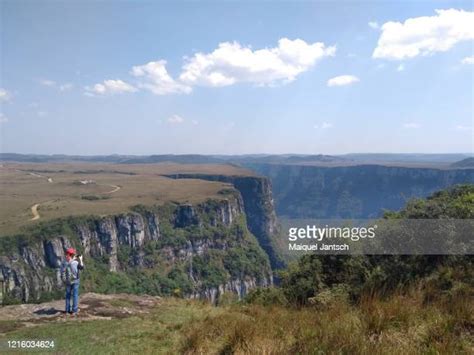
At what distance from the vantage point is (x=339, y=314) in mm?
7012

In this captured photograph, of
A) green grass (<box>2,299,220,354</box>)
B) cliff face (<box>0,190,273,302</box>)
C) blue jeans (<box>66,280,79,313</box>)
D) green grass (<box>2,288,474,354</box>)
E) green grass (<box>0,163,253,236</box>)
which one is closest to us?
green grass (<box>2,288,474,354</box>)

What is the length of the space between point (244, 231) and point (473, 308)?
183493mm

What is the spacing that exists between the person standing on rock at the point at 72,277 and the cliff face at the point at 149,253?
3445 inches

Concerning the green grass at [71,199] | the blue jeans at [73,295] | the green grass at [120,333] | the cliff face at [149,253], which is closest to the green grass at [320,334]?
the green grass at [120,333]

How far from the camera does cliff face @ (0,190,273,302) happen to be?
358 ft

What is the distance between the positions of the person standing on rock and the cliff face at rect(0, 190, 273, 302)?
8751cm

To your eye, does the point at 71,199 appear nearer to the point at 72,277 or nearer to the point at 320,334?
the point at 72,277

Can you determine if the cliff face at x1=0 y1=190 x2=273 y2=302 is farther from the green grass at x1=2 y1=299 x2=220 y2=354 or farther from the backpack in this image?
the green grass at x1=2 y1=299 x2=220 y2=354

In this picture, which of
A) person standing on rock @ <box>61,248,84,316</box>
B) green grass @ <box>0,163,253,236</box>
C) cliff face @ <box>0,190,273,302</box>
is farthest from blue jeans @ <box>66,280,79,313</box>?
green grass @ <box>0,163,253,236</box>

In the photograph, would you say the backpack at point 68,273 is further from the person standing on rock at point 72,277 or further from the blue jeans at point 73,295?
the blue jeans at point 73,295

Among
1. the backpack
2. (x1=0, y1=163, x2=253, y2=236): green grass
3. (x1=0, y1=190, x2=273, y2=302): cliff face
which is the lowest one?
(x1=0, y1=190, x2=273, y2=302): cliff face

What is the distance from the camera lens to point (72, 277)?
11.8 metres

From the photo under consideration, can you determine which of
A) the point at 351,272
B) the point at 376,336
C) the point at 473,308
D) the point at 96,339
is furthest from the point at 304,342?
the point at 351,272

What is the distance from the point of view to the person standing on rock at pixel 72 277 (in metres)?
11.6
